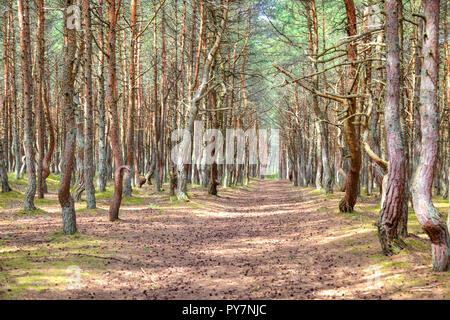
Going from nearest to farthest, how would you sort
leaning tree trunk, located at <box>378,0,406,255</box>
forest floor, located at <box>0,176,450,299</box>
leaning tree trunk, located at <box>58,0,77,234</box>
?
forest floor, located at <box>0,176,450,299</box>, leaning tree trunk, located at <box>378,0,406,255</box>, leaning tree trunk, located at <box>58,0,77,234</box>

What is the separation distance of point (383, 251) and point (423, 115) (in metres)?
2.93

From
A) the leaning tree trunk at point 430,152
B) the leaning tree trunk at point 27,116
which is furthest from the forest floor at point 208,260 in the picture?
the leaning tree trunk at point 27,116

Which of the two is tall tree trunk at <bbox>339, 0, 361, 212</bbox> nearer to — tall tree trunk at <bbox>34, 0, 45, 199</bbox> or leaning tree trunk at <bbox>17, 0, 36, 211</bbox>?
leaning tree trunk at <bbox>17, 0, 36, 211</bbox>

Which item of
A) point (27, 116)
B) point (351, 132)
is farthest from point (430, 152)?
point (27, 116)

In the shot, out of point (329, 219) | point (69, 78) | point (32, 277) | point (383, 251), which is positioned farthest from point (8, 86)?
point (383, 251)

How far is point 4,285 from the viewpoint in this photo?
6148 millimetres

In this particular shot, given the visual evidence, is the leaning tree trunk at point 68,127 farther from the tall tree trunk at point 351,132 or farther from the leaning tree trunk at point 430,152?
the leaning tree trunk at point 430,152

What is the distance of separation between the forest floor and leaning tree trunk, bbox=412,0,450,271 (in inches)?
19.1

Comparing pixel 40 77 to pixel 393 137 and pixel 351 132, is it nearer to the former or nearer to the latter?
pixel 351 132

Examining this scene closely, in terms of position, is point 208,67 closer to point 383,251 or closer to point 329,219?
point 329,219

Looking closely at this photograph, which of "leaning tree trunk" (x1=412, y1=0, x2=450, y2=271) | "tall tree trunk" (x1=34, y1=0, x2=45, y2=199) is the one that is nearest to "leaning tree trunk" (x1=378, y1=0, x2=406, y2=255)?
"leaning tree trunk" (x1=412, y1=0, x2=450, y2=271)

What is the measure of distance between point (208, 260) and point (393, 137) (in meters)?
4.44

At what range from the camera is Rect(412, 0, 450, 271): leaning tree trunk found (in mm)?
6934
